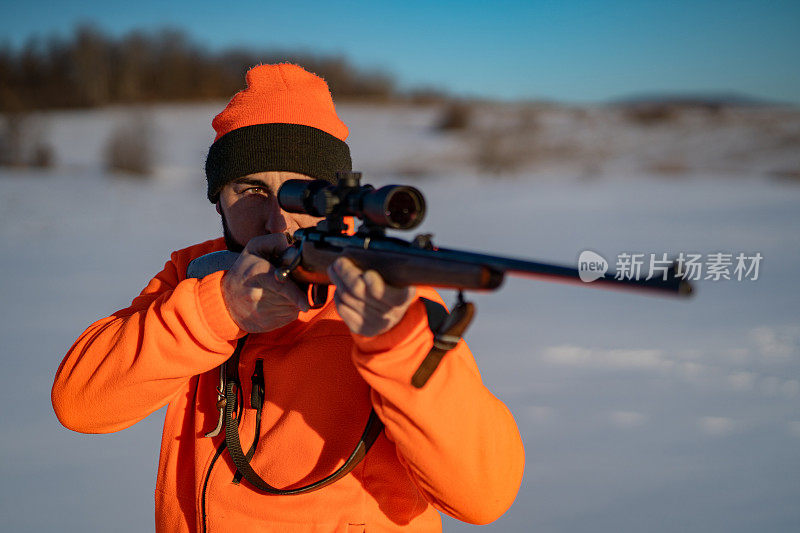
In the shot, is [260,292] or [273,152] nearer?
[260,292]

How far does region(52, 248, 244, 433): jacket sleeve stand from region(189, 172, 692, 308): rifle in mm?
181

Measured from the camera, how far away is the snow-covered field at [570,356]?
3588 mm

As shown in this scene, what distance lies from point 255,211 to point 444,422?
0.84 metres

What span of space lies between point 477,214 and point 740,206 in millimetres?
4407

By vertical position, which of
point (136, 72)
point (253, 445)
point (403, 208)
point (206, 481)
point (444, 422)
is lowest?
point (206, 481)

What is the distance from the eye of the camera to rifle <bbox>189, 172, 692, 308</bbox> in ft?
3.47

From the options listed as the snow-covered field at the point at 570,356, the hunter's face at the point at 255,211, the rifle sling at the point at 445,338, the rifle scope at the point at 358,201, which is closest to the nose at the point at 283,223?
the hunter's face at the point at 255,211

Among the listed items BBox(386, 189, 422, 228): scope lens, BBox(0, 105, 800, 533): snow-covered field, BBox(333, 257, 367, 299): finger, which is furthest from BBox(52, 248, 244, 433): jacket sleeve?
BBox(0, 105, 800, 533): snow-covered field

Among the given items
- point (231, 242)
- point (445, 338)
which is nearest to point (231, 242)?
point (231, 242)

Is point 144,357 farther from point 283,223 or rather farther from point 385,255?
point 385,255

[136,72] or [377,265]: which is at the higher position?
[136,72]

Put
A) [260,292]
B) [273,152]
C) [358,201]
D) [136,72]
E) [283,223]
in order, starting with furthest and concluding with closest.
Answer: [136,72] → [273,152] → [283,223] → [260,292] → [358,201]

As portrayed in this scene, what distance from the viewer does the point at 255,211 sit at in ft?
6.06

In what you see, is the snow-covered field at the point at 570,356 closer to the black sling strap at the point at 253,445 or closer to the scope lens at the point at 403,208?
the black sling strap at the point at 253,445
